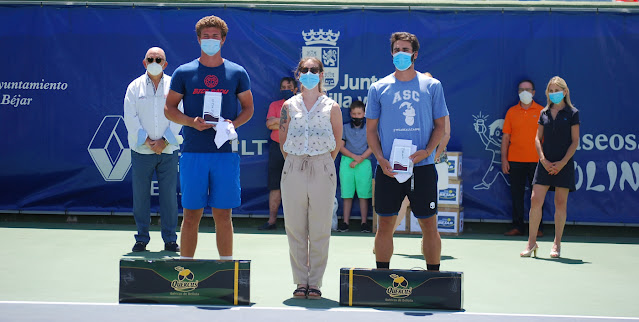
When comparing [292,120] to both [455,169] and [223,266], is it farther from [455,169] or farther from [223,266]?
[455,169]

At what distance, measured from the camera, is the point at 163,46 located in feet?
34.9

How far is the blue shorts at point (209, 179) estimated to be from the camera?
233 inches

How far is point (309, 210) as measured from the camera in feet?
19.5

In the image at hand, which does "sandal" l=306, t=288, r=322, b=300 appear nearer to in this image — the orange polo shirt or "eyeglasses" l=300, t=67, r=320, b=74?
"eyeglasses" l=300, t=67, r=320, b=74

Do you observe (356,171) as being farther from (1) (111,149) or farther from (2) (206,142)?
(2) (206,142)

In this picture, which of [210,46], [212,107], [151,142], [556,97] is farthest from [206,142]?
[556,97]

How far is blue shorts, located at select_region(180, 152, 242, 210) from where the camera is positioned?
19.4 feet

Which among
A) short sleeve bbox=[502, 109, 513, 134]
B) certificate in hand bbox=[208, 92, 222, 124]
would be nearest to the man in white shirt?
certificate in hand bbox=[208, 92, 222, 124]

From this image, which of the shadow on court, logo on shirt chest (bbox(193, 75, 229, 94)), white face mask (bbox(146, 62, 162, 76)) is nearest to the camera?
the shadow on court

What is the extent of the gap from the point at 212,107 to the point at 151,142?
8.10 ft

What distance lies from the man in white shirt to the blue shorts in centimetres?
231

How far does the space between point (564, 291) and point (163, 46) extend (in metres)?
6.33

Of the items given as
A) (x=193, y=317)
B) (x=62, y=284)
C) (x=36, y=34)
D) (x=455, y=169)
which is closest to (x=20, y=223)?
(x=36, y=34)

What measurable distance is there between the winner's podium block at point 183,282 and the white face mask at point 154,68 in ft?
10.3
